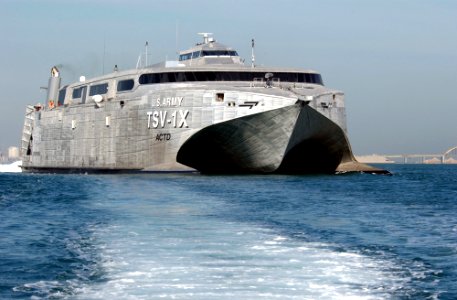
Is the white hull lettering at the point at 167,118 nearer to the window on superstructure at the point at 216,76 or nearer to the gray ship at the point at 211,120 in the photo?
the gray ship at the point at 211,120

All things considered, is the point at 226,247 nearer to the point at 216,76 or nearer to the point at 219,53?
the point at 216,76

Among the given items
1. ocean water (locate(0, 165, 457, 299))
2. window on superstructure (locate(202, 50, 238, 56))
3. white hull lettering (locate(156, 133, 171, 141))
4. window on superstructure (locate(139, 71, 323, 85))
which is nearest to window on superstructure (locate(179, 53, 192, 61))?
window on superstructure (locate(202, 50, 238, 56))

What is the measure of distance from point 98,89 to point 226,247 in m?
47.7

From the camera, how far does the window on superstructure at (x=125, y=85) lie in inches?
2371

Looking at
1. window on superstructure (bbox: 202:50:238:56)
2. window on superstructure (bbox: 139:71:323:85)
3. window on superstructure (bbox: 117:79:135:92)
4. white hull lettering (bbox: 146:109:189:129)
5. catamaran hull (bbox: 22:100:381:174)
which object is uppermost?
window on superstructure (bbox: 202:50:238:56)

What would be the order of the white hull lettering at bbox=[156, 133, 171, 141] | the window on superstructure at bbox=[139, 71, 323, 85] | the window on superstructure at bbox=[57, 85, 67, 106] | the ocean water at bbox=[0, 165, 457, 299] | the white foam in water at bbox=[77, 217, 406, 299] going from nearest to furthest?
the white foam in water at bbox=[77, 217, 406, 299] → the ocean water at bbox=[0, 165, 457, 299] → the white hull lettering at bbox=[156, 133, 171, 141] → the window on superstructure at bbox=[139, 71, 323, 85] → the window on superstructure at bbox=[57, 85, 67, 106]

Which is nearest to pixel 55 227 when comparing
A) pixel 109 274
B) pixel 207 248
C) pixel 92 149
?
pixel 207 248

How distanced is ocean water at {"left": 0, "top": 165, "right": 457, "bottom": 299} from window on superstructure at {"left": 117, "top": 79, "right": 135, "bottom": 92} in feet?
78.9

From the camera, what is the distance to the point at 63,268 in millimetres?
16953

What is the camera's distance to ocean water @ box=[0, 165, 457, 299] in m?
14.8

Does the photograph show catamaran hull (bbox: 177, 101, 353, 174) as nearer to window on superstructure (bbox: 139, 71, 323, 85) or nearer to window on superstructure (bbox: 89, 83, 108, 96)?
window on superstructure (bbox: 139, 71, 323, 85)

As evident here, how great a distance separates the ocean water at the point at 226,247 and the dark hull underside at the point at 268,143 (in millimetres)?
13945

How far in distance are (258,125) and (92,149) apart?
1874cm

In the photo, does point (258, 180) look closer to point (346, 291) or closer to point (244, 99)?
point (244, 99)
